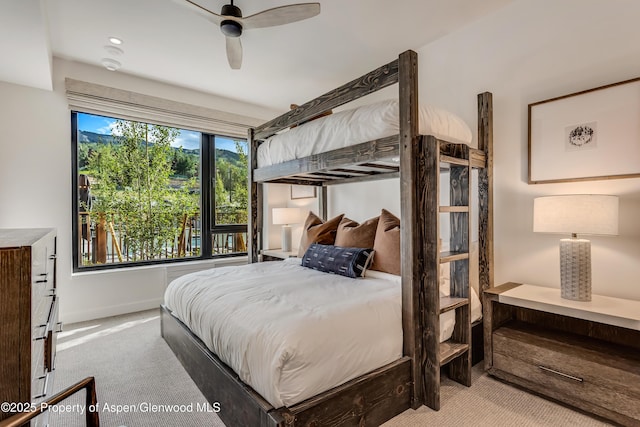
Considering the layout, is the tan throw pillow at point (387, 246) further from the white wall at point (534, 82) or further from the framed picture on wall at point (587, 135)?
the framed picture on wall at point (587, 135)

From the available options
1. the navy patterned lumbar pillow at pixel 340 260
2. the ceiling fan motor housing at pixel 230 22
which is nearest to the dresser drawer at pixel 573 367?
the navy patterned lumbar pillow at pixel 340 260

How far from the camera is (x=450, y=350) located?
198cm

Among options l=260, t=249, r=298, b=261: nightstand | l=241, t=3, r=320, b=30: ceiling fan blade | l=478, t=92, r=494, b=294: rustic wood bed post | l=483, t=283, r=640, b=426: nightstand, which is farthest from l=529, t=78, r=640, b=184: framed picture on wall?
l=260, t=249, r=298, b=261: nightstand

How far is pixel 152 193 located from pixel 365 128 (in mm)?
3015

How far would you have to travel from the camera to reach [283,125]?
3002 mm

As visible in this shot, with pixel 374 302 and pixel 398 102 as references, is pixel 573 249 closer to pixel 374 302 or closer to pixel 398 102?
pixel 374 302

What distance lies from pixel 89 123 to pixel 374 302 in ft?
12.3

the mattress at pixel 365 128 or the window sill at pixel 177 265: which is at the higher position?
the mattress at pixel 365 128

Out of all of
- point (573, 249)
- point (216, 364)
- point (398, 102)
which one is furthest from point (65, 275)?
point (573, 249)

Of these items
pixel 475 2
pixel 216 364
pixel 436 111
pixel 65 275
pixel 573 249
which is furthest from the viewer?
pixel 65 275

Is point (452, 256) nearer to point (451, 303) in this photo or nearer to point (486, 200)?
point (451, 303)

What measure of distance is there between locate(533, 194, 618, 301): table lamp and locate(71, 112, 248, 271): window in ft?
12.3

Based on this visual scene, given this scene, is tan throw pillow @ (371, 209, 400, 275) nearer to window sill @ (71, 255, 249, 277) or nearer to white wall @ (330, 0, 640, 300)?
white wall @ (330, 0, 640, 300)

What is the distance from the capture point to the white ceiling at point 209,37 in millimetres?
2395
